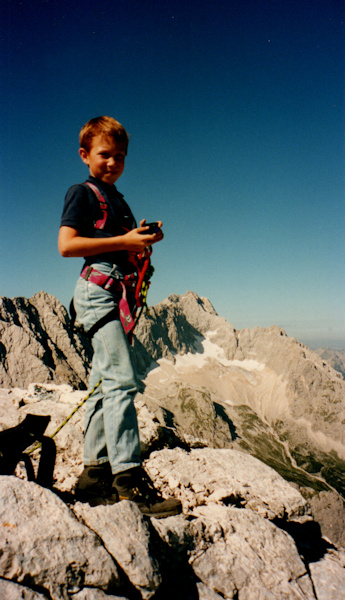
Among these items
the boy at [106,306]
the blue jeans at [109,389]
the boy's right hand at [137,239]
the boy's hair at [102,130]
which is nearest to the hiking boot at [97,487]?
the boy at [106,306]

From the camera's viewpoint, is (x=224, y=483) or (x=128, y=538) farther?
(x=224, y=483)

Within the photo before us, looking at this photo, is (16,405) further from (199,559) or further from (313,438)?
(313,438)

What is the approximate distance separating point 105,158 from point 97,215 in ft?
3.02

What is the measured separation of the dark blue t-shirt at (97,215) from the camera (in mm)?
4156

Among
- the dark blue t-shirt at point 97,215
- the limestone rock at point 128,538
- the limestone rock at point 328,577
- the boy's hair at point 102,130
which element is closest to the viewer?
the limestone rock at point 128,538

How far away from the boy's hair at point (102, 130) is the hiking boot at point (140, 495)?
4811 mm

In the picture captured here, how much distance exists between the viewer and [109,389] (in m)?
4.18

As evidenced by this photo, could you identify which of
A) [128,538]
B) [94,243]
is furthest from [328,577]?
[94,243]

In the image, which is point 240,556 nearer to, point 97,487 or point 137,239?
point 97,487

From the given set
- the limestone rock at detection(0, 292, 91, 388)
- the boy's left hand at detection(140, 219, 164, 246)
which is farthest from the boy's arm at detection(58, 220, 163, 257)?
the limestone rock at detection(0, 292, 91, 388)

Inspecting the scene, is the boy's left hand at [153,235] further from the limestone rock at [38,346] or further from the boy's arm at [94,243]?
the limestone rock at [38,346]

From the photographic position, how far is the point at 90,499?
3.91 m

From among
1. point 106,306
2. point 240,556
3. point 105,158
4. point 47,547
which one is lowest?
point 240,556

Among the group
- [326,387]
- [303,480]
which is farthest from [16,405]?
[326,387]
